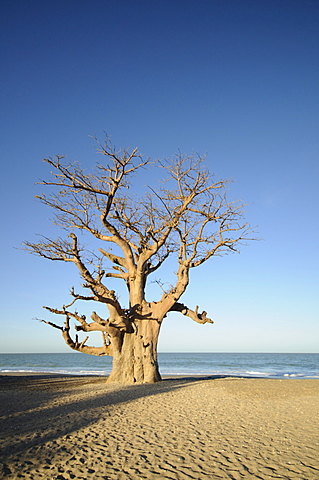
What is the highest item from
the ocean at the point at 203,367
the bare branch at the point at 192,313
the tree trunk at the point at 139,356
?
the bare branch at the point at 192,313

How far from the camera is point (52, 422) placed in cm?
685

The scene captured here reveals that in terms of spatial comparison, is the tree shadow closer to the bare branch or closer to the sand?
the sand

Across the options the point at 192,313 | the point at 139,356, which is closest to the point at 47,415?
the point at 139,356

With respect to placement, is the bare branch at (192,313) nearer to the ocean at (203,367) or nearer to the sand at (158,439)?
the sand at (158,439)

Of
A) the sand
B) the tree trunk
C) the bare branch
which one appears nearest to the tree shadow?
the sand

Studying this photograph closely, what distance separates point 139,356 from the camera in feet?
52.1

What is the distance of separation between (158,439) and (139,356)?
10344 mm

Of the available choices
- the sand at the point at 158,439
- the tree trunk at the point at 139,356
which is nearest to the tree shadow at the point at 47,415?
the sand at the point at 158,439

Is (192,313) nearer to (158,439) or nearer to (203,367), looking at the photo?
(158,439)

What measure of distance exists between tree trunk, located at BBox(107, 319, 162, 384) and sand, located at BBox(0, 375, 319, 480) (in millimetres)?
6093

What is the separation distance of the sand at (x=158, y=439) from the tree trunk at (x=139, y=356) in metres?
6.09

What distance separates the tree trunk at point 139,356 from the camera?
15.7m

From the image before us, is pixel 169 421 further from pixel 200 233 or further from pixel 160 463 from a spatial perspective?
pixel 200 233

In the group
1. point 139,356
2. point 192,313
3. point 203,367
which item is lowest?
A: point 203,367
